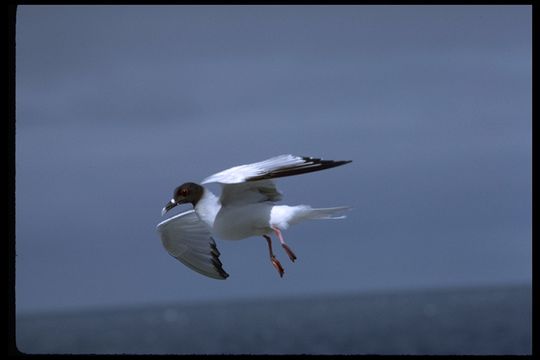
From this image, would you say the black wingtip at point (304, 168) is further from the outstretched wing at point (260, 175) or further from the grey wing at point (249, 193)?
the grey wing at point (249, 193)

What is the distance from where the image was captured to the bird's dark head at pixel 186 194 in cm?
1037

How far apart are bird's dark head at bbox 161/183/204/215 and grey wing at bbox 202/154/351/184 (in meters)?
0.78

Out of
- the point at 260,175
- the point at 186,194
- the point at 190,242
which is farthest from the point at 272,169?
the point at 190,242

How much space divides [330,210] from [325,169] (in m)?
1.27

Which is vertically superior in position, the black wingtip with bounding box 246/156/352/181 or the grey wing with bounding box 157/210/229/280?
the black wingtip with bounding box 246/156/352/181

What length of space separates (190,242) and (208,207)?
2.01 meters

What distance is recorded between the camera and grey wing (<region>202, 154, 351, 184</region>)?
29.0 feet

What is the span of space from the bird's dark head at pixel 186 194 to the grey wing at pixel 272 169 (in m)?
0.78

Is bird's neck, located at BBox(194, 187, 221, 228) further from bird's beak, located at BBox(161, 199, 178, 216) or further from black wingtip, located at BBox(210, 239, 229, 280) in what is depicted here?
black wingtip, located at BBox(210, 239, 229, 280)

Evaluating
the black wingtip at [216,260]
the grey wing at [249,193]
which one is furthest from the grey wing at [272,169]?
the black wingtip at [216,260]

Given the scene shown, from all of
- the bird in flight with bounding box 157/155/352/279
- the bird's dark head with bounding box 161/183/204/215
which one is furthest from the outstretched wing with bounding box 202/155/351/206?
the bird's dark head with bounding box 161/183/204/215

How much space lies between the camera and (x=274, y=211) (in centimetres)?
1002

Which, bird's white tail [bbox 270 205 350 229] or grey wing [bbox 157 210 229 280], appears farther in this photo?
grey wing [bbox 157 210 229 280]

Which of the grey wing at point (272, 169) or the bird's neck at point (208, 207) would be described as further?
the bird's neck at point (208, 207)
